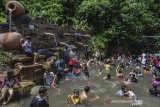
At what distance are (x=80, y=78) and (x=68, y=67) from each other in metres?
1.71

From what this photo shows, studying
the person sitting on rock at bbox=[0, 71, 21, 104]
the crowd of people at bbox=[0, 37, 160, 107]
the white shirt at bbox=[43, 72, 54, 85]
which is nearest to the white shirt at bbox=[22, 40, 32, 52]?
the crowd of people at bbox=[0, 37, 160, 107]

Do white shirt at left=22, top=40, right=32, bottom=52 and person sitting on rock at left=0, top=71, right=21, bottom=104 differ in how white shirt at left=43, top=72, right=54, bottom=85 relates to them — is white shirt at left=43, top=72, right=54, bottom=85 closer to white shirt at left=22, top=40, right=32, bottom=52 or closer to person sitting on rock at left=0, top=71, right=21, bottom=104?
white shirt at left=22, top=40, right=32, bottom=52

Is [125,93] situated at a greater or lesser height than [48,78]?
lesser

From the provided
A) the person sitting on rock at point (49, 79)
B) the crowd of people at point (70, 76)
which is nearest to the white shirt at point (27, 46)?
the crowd of people at point (70, 76)

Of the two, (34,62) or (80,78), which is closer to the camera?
(34,62)

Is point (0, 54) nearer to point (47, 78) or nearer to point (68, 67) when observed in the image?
point (47, 78)

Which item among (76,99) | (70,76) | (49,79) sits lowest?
(70,76)

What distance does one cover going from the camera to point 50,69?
17.7m

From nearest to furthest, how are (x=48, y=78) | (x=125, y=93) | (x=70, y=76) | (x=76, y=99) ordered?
(x=76, y=99) < (x=48, y=78) < (x=125, y=93) < (x=70, y=76)

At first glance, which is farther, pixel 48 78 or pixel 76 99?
pixel 48 78

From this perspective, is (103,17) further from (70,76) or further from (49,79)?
(49,79)

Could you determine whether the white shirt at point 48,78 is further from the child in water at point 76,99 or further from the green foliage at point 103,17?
the green foliage at point 103,17

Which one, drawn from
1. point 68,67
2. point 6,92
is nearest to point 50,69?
point 68,67

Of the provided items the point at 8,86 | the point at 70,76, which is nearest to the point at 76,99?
the point at 8,86
